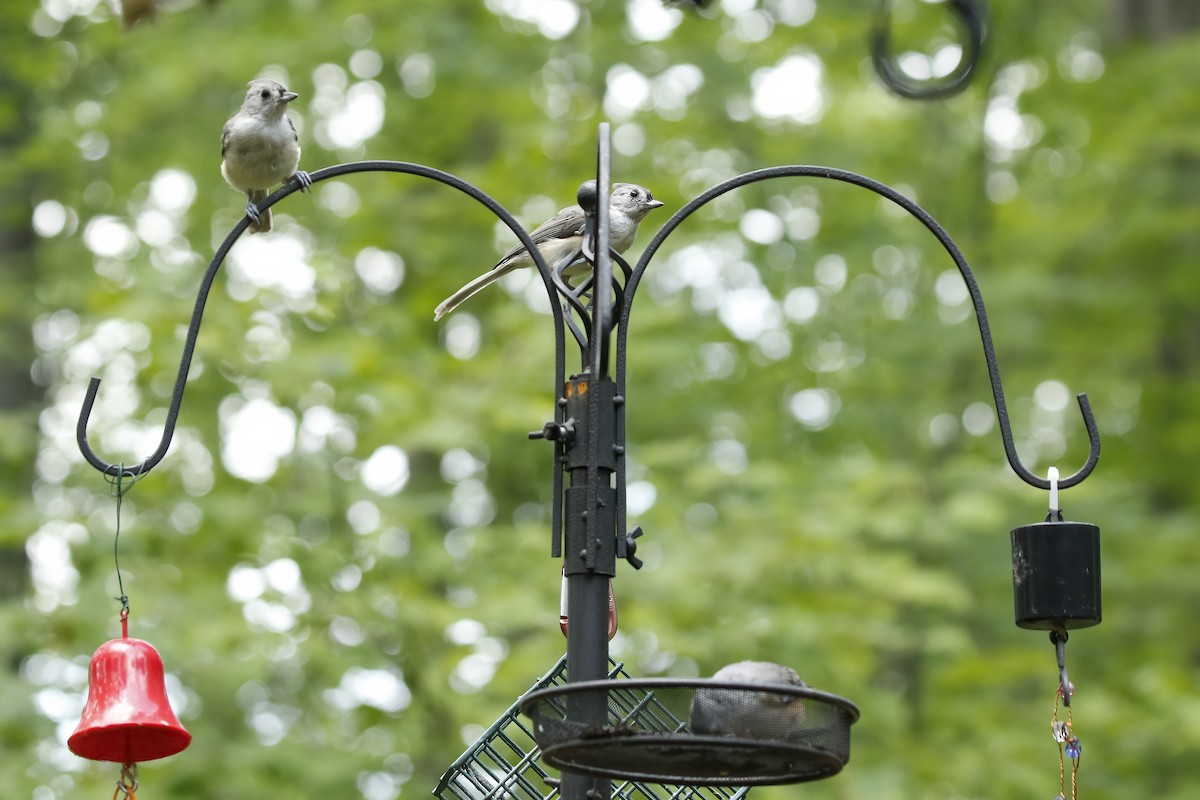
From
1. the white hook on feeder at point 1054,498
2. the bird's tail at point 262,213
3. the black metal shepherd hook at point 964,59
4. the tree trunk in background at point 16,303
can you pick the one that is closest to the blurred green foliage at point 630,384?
the tree trunk in background at point 16,303

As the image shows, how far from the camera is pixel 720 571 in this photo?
8.56 m

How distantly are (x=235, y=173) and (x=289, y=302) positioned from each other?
3.28m

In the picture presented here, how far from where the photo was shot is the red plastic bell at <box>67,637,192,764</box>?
3.90 meters

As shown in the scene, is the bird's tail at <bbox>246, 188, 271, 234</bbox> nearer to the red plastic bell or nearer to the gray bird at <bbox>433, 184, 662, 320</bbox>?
the gray bird at <bbox>433, 184, 662, 320</bbox>

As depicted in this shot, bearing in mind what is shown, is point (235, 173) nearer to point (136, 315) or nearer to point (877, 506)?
point (136, 315)

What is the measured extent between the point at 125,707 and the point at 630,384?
6.97m

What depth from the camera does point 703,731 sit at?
9.57 ft

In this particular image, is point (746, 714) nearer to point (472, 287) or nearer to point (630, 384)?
point (472, 287)

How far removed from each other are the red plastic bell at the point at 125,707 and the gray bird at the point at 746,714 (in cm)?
162

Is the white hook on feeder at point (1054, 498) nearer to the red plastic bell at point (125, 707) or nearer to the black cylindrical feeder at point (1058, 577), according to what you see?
the black cylindrical feeder at point (1058, 577)

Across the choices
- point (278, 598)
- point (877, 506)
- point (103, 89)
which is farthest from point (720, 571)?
point (103, 89)

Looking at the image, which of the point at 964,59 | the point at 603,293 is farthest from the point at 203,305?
the point at 964,59

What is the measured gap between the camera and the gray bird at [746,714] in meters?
2.91

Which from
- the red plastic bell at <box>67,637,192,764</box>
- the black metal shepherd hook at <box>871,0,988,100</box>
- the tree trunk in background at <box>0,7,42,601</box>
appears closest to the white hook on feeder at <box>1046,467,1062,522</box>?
the black metal shepherd hook at <box>871,0,988,100</box>
